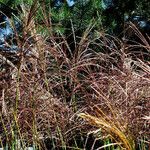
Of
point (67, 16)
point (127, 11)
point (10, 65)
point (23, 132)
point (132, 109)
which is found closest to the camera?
point (132, 109)

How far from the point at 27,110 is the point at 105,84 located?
16.2 inches

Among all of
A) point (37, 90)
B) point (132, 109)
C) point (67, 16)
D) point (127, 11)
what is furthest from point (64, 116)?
point (127, 11)

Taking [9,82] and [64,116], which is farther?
[64,116]

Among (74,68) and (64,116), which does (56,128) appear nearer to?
(64,116)

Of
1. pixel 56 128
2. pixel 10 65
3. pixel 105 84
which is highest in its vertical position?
pixel 10 65

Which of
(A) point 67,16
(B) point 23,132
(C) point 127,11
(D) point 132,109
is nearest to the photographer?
(D) point 132,109

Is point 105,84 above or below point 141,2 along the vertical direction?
below

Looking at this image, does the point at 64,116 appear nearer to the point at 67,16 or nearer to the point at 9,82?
the point at 9,82

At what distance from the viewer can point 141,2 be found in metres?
8.92

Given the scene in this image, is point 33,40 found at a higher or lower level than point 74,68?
higher

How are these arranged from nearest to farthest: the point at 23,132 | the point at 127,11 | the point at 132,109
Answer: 1. the point at 132,109
2. the point at 23,132
3. the point at 127,11

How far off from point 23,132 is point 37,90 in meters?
0.26

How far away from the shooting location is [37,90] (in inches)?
104

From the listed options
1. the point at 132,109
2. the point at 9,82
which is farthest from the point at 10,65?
the point at 132,109
